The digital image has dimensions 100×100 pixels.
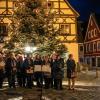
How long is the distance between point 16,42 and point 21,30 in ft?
3.67

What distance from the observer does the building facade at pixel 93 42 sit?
7200cm

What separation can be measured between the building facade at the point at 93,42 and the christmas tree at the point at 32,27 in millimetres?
36501

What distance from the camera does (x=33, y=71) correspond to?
23.6m

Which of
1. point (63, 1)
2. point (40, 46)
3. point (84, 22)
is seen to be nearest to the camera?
point (40, 46)

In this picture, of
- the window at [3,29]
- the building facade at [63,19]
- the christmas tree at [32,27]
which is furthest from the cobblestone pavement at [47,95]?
the building facade at [63,19]

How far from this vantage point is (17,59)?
24531 millimetres

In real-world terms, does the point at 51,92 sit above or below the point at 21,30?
below

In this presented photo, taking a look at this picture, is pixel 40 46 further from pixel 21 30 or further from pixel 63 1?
pixel 63 1

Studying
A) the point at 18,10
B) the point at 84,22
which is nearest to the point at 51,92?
the point at 18,10

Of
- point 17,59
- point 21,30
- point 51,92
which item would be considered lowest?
point 51,92

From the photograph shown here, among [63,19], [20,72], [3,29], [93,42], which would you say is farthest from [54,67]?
[93,42]

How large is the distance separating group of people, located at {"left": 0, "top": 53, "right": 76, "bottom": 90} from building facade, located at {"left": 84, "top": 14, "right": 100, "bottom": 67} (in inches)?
1882

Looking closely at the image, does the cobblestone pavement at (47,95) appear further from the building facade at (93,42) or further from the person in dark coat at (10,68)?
the building facade at (93,42)

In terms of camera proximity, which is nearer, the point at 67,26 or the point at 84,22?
the point at 67,26
